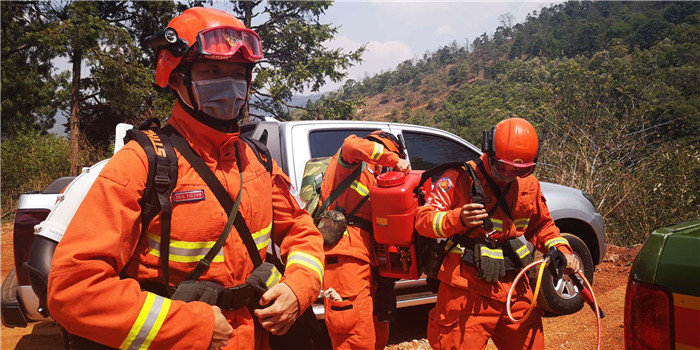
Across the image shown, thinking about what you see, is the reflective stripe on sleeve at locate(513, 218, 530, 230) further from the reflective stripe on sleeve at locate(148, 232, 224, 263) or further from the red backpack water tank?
the reflective stripe on sleeve at locate(148, 232, 224, 263)

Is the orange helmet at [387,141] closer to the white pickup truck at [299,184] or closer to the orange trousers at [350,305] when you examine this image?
the white pickup truck at [299,184]

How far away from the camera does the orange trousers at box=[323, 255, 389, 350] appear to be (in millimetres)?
2977

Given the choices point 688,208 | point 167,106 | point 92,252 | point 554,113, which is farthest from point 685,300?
point 167,106

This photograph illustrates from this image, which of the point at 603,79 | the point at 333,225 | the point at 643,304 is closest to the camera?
the point at 643,304

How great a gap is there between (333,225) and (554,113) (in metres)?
8.29

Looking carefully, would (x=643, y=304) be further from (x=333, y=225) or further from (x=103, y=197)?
(x=333, y=225)

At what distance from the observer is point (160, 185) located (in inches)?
52.4

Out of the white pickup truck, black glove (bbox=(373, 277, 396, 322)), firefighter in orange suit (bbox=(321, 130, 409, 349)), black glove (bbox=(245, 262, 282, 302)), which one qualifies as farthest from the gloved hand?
black glove (bbox=(245, 262, 282, 302))

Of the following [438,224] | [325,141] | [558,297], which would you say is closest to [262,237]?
[438,224]

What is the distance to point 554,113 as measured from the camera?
9.75m

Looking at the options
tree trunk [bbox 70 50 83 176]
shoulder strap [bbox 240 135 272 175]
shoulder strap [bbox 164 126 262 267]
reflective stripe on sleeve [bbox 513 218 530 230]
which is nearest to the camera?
shoulder strap [bbox 164 126 262 267]

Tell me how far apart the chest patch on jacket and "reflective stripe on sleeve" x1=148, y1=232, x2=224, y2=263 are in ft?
0.42

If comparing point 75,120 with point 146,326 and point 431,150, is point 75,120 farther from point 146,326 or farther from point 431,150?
point 146,326

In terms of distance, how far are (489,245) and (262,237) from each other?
4.84 feet
